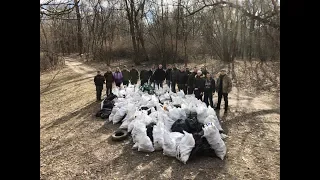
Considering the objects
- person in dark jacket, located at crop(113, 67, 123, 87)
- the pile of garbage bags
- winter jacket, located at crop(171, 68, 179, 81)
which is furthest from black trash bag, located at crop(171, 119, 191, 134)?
person in dark jacket, located at crop(113, 67, 123, 87)

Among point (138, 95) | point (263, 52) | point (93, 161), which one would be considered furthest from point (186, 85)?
point (263, 52)

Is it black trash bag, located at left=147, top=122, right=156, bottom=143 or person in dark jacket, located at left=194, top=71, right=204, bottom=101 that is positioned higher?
person in dark jacket, located at left=194, top=71, right=204, bottom=101

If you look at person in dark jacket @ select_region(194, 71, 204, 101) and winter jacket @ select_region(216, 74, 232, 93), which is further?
person in dark jacket @ select_region(194, 71, 204, 101)

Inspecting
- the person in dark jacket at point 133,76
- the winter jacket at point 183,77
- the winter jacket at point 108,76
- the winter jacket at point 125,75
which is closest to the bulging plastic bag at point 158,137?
the winter jacket at point 183,77

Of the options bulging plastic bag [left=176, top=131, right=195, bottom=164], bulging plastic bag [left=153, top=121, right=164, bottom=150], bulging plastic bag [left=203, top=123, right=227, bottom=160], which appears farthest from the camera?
bulging plastic bag [left=153, top=121, right=164, bottom=150]

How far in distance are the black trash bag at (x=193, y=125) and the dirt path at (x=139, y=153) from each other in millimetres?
749

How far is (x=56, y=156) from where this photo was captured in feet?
16.8

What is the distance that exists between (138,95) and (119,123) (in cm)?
152

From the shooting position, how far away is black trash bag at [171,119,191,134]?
17.1ft

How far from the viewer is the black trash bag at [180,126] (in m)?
5.23

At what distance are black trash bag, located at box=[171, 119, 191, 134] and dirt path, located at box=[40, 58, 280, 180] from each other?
67cm

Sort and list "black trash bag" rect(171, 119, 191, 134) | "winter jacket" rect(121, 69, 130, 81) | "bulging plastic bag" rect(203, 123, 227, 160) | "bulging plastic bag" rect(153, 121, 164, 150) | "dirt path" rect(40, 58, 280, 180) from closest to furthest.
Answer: "dirt path" rect(40, 58, 280, 180)
"bulging plastic bag" rect(203, 123, 227, 160)
"bulging plastic bag" rect(153, 121, 164, 150)
"black trash bag" rect(171, 119, 191, 134)
"winter jacket" rect(121, 69, 130, 81)

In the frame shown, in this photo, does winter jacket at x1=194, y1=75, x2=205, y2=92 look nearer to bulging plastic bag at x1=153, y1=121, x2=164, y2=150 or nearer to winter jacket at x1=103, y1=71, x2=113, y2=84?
bulging plastic bag at x1=153, y1=121, x2=164, y2=150
